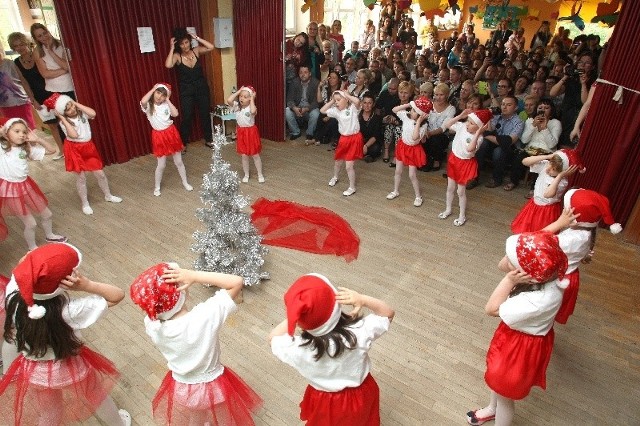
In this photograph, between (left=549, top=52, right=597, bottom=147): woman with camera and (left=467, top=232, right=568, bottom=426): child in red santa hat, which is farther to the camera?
(left=549, top=52, right=597, bottom=147): woman with camera

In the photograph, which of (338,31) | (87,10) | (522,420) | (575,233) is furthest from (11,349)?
(338,31)

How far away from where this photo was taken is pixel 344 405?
66.4 inches

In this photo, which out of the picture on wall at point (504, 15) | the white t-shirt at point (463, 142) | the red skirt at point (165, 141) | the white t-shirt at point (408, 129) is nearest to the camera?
the white t-shirt at point (463, 142)

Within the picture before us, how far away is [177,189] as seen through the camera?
5035mm

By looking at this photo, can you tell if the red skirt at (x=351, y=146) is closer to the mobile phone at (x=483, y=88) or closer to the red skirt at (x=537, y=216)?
the red skirt at (x=537, y=216)

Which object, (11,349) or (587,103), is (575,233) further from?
(11,349)

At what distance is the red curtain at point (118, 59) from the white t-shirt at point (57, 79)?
0.12 metres

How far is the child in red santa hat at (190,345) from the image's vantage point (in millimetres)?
1630

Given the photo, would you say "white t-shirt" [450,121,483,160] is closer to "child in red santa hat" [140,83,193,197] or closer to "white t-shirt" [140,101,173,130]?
"child in red santa hat" [140,83,193,197]

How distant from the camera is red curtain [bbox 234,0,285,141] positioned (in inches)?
232

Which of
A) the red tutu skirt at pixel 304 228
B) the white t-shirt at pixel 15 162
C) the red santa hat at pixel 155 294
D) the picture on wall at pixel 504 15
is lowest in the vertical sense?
the red tutu skirt at pixel 304 228

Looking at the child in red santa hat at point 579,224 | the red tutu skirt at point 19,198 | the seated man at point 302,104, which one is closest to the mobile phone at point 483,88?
the seated man at point 302,104

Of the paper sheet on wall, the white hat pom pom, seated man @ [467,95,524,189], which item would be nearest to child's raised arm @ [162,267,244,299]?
the white hat pom pom

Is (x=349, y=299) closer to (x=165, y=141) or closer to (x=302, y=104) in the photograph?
(x=165, y=141)
